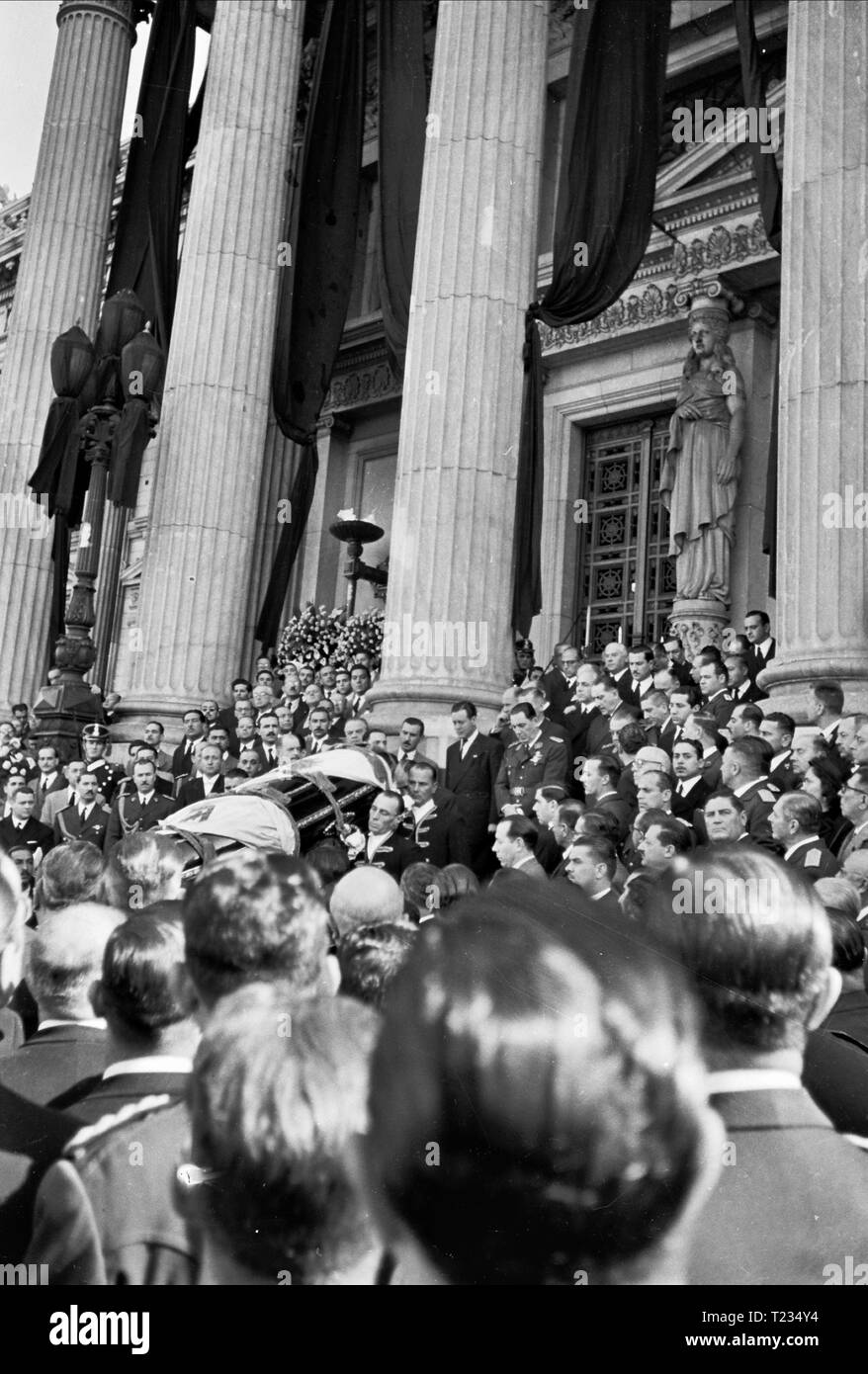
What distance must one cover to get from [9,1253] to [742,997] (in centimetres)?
86

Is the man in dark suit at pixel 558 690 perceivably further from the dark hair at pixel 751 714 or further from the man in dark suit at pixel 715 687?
the dark hair at pixel 751 714

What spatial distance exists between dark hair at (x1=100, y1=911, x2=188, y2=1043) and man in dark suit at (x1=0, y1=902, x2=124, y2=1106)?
55mm

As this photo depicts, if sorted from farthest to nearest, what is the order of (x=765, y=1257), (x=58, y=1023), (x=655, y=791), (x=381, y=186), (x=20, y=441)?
(x=20, y=441) < (x=381, y=186) < (x=655, y=791) < (x=58, y=1023) < (x=765, y=1257)

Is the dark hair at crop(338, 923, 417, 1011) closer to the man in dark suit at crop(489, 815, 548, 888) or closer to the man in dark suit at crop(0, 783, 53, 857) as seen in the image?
the man in dark suit at crop(489, 815, 548, 888)

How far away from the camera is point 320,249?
651 inches

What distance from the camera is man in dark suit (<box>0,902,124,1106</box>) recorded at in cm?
156

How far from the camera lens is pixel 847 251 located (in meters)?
10.1

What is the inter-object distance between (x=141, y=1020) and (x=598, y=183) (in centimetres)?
1255

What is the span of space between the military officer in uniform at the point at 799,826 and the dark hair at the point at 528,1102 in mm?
4888

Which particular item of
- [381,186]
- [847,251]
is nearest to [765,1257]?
[847,251]

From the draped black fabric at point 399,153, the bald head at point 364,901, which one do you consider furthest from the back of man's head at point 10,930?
the draped black fabric at point 399,153

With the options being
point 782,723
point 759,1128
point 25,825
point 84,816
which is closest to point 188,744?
point 84,816

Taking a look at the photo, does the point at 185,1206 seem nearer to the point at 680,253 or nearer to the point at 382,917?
the point at 382,917

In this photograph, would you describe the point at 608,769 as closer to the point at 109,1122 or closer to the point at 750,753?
the point at 750,753
